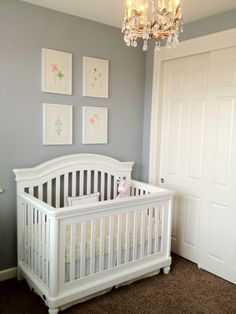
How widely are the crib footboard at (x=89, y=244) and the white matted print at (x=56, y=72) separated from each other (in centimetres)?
103

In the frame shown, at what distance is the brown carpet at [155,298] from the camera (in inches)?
94.6

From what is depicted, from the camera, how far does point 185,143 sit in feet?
10.8

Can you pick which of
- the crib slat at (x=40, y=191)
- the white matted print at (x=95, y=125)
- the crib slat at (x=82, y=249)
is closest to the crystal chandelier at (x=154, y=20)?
the crib slat at (x=82, y=249)

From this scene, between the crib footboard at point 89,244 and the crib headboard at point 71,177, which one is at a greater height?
the crib headboard at point 71,177

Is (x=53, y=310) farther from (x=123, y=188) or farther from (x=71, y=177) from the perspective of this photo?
(x=123, y=188)

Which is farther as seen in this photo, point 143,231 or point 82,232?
point 143,231

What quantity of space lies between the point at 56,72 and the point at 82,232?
4.94ft

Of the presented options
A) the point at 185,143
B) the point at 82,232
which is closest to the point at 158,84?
the point at 185,143

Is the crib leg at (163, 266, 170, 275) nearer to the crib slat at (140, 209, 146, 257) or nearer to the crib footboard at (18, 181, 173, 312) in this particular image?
the crib footboard at (18, 181, 173, 312)

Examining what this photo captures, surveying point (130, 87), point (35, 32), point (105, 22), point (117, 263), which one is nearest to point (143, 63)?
point (130, 87)

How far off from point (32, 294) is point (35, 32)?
2.28 metres

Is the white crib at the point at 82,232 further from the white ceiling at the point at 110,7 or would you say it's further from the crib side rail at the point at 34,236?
the white ceiling at the point at 110,7

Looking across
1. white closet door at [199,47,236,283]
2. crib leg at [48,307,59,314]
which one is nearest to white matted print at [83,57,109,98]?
white closet door at [199,47,236,283]

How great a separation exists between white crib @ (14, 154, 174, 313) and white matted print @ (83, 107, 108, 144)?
20cm
